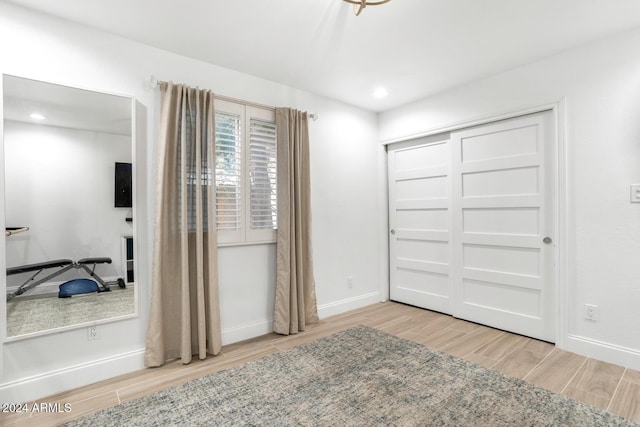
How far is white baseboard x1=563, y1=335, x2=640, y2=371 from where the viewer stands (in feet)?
7.80

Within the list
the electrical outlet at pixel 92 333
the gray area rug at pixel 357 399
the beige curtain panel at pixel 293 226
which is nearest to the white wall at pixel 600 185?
the gray area rug at pixel 357 399

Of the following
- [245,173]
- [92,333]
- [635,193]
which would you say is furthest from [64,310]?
[635,193]

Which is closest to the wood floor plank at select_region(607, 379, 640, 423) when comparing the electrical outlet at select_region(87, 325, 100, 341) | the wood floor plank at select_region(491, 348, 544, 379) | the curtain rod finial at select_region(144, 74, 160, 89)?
the wood floor plank at select_region(491, 348, 544, 379)

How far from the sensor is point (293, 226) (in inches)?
125

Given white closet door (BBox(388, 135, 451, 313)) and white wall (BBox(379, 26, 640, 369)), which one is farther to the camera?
white closet door (BBox(388, 135, 451, 313))

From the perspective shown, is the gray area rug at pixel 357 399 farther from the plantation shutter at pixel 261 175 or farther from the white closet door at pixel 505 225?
the plantation shutter at pixel 261 175

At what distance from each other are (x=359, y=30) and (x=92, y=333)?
9.65ft

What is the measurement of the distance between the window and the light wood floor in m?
1.01

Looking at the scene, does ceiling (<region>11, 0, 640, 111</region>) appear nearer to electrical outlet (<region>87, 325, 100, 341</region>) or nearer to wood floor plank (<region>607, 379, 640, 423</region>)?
electrical outlet (<region>87, 325, 100, 341</region>)

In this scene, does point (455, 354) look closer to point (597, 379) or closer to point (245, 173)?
point (597, 379)

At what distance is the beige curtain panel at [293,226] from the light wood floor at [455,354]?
0.24 metres

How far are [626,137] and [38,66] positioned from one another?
4229 millimetres

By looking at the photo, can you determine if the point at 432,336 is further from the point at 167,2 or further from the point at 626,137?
the point at 167,2

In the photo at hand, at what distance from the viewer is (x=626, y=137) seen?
7.93 feet
